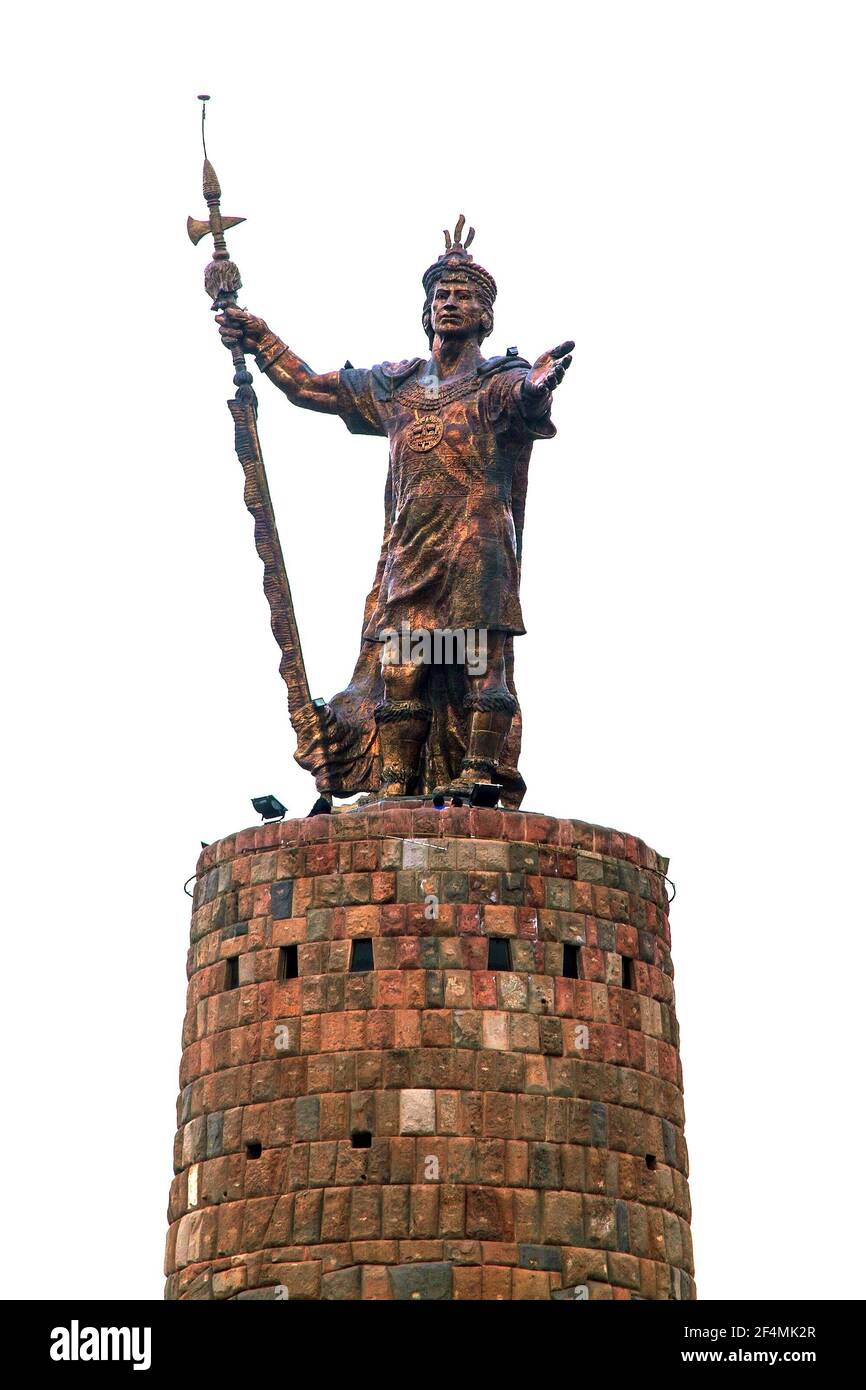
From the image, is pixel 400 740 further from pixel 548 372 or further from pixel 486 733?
pixel 548 372

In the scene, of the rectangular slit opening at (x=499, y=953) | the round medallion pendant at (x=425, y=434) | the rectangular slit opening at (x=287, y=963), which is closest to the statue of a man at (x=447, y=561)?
the round medallion pendant at (x=425, y=434)

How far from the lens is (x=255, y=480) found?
3038cm

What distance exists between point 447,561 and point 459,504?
57 cm

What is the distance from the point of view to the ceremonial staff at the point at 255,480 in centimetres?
3020

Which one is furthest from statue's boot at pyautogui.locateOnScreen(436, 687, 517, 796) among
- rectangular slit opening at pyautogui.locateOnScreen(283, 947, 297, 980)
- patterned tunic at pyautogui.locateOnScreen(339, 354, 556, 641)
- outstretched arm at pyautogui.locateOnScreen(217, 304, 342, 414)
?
outstretched arm at pyautogui.locateOnScreen(217, 304, 342, 414)

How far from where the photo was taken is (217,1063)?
2794cm

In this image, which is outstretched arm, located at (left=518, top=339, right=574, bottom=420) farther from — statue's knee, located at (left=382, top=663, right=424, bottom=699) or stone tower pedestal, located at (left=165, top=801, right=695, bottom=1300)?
stone tower pedestal, located at (left=165, top=801, right=695, bottom=1300)

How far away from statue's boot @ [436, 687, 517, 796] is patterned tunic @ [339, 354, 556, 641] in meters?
0.70

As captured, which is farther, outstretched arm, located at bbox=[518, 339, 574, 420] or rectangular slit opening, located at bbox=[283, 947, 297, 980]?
outstretched arm, located at bbox=[518, 339, 574, 420]

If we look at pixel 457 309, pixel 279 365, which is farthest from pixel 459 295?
pixel 279 365

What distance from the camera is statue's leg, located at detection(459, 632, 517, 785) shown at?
28984mm
